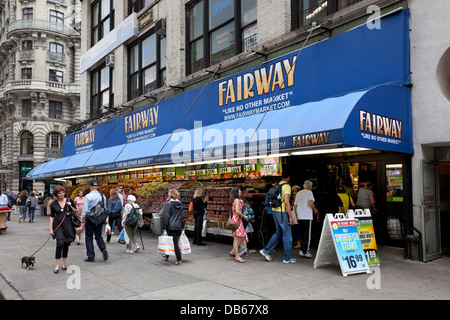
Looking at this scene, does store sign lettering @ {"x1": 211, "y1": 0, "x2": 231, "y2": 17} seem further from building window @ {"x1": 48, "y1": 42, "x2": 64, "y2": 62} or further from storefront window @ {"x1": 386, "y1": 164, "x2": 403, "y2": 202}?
building window @ {"x1": 48, "y1": 42, "x2": 64, "y2": 62}

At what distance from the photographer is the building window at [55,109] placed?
151 feet

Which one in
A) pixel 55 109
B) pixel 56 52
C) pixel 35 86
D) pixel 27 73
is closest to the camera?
pixel 35 86

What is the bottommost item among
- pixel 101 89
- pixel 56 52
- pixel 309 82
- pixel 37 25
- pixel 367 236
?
pixel 367 236

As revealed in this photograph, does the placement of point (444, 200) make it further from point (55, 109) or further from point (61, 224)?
point (55, 109)

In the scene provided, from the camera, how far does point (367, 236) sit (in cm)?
793

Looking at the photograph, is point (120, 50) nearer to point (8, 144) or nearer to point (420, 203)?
point (420, 203)

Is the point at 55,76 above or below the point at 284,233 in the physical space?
above

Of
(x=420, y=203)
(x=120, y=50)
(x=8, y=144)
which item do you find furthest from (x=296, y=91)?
(x=8, y=144)

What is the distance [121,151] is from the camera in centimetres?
1600

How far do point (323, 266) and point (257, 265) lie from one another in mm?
1368

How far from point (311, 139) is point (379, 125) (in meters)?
1.41

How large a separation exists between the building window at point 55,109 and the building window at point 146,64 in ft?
99.6

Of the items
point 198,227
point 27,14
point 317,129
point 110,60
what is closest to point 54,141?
point 27,14

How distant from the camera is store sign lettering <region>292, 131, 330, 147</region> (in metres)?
7.48
